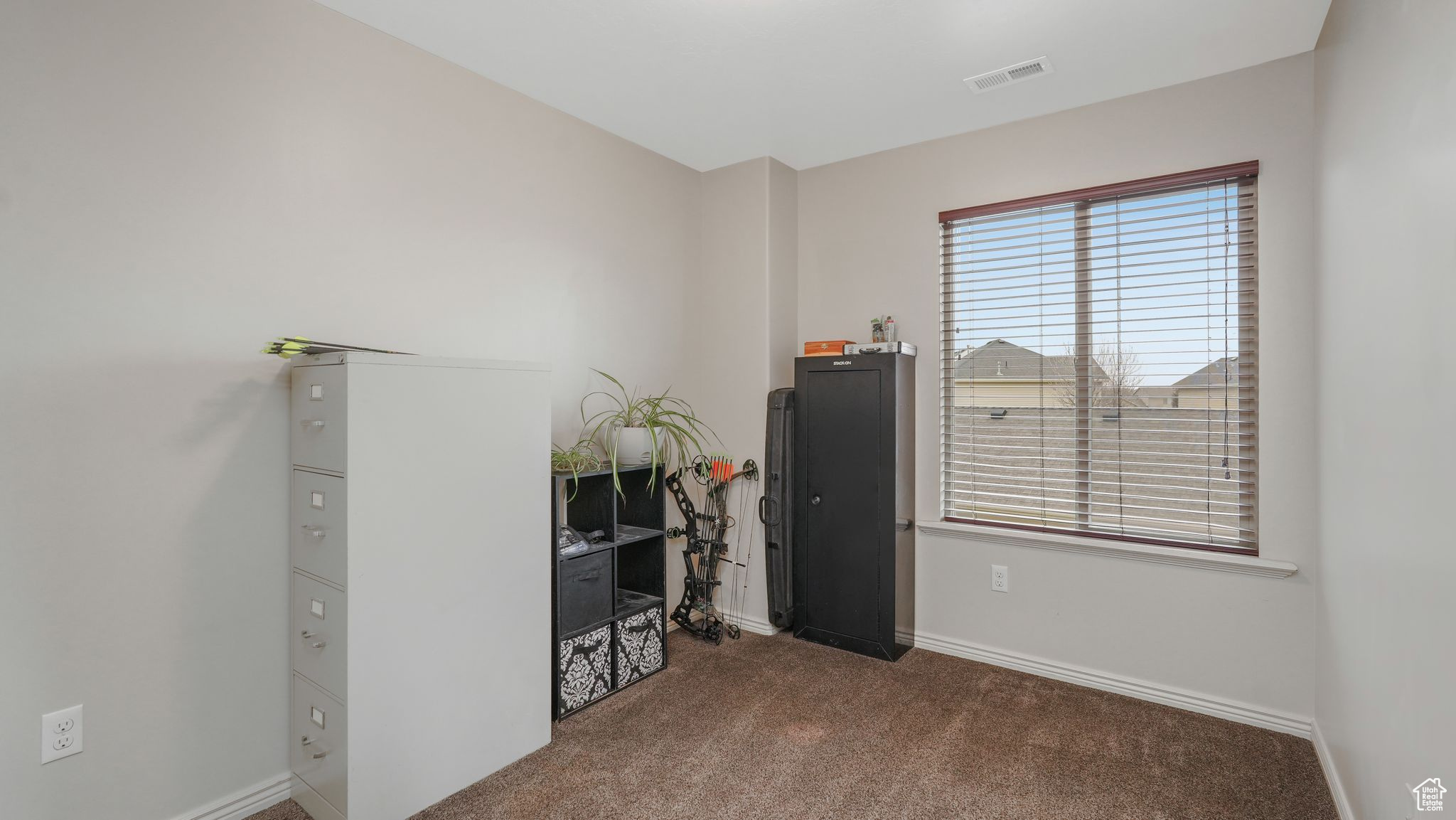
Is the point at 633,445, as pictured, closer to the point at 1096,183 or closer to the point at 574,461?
the point at 574,461

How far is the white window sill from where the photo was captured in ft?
8.24

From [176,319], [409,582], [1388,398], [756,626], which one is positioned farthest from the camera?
[756,626]


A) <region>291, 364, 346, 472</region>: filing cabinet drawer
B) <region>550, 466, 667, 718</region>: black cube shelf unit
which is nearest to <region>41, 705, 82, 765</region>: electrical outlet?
<region>291, 364, 346, 472</region>: filing cabinet drawer

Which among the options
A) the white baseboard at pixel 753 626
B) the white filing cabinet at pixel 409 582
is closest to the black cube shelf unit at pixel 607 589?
the white filing cabinet at pixel 409 582

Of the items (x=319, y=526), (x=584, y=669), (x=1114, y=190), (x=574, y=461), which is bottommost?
(x=584, y=669)

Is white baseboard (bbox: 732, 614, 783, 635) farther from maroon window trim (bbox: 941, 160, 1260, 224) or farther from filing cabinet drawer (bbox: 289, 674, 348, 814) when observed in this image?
maroon window trim (bbox: 941, 160, 1260, 224)

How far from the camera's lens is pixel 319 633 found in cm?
196

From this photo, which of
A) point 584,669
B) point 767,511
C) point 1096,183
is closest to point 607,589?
point 584,669

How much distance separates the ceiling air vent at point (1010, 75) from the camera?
2.54 meters

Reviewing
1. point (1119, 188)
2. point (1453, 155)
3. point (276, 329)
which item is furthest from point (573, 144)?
point (1453, 155)

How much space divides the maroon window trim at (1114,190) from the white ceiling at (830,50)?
36 cm

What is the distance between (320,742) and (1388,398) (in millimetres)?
2892

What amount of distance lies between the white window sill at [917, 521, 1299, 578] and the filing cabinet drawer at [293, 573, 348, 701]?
8.08ft

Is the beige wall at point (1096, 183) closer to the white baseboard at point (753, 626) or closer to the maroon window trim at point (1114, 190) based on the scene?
the maroon window trim at point (1114, 190)
